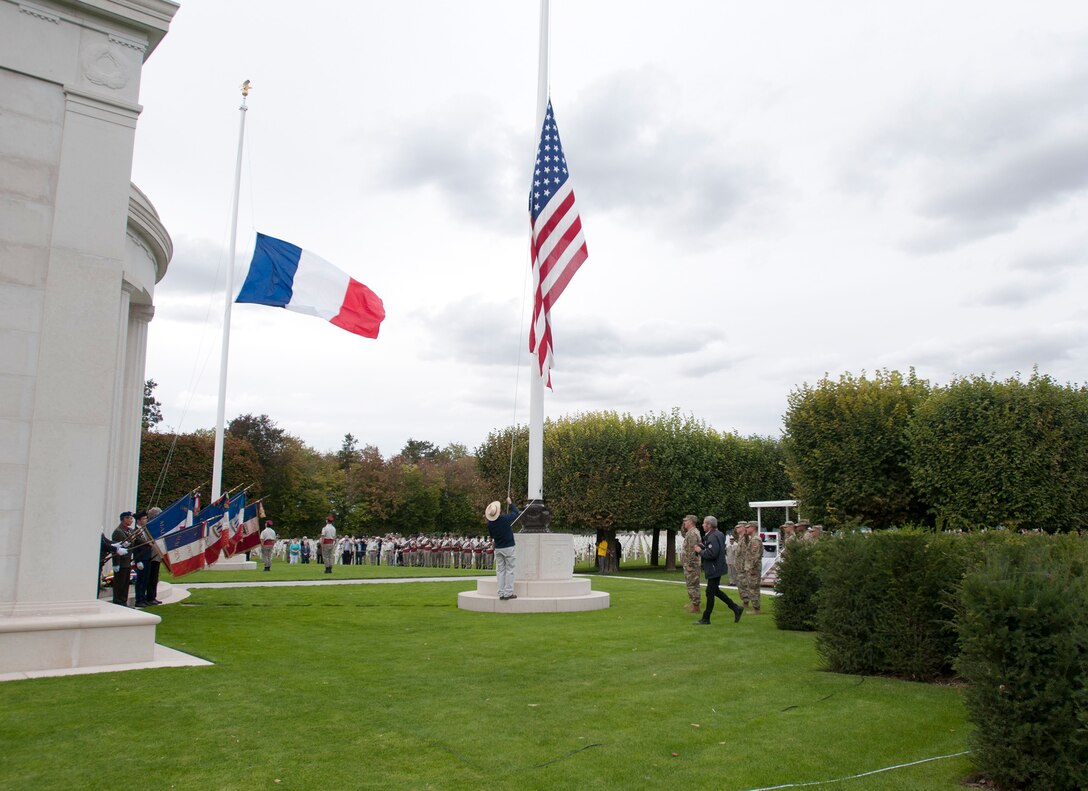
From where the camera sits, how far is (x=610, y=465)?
37.5 m

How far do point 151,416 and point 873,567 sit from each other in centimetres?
8192

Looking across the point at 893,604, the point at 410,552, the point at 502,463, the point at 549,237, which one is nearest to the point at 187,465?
the point at 410,552

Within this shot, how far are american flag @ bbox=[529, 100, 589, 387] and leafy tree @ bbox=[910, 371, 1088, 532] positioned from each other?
13.5m

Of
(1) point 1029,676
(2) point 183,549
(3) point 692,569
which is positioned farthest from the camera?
(2) point 183,549

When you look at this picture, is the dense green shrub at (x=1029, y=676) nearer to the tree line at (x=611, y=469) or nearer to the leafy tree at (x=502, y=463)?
the tree line at (x=611, y=469)

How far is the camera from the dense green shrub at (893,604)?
29.5ft

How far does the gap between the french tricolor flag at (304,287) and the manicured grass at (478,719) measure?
8945 mm

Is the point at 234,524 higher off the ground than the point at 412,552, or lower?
higher

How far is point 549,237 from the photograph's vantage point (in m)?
16.1

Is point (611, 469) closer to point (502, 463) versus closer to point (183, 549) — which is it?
point (502, 463)

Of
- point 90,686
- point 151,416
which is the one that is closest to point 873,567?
point 90,686

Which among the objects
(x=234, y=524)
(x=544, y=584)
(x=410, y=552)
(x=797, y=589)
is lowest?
(x=410, y=552)

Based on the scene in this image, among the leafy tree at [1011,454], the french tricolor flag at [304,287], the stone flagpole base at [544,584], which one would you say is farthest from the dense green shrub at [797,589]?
the leafy tree at [1011,454]

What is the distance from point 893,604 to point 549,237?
9.52m
